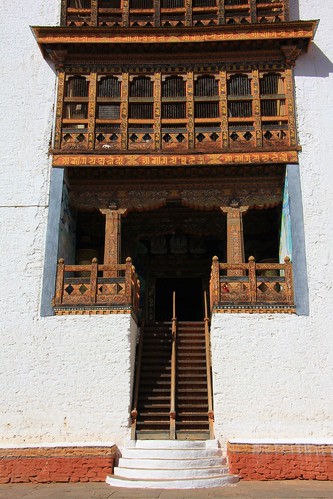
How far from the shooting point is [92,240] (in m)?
14.4

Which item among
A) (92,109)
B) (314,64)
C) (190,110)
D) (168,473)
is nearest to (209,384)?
(168,473)

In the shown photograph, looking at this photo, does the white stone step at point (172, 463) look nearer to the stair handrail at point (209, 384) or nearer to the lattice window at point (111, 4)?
the stair handrail at point (209, 384)

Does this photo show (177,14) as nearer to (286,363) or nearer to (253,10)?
(253,10)

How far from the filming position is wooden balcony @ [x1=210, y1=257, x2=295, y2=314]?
33.9ft

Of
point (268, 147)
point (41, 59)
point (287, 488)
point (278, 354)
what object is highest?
point (41, 59)

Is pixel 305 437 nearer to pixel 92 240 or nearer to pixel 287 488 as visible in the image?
pixel 287 488

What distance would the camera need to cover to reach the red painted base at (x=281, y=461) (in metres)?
8.39

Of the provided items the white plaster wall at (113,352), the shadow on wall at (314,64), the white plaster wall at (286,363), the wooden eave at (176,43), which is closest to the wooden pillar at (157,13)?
the wooden eave at (176,43)

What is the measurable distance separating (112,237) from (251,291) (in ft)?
10.1

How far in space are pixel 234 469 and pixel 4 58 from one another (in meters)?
9.71

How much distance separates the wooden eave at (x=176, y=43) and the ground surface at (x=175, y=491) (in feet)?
28.1

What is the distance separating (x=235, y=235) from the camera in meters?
11.6

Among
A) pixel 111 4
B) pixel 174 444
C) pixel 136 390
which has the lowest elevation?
pixel 174 444

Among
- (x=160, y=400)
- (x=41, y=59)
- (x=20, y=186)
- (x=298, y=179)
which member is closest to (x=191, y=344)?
(x=160, y=400)
